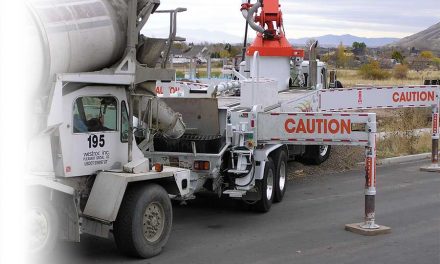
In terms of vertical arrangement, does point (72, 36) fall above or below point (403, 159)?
above

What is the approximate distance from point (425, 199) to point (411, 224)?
7.70ft

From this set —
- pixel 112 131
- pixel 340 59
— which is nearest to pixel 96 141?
pixel 112 131

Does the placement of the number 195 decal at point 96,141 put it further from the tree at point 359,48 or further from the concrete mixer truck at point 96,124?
the tree at point 359,48

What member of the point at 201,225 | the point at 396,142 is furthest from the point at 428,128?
the point at 201,225

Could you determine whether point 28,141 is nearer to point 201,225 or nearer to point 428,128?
point 201,225

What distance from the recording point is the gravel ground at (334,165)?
15.8 meters

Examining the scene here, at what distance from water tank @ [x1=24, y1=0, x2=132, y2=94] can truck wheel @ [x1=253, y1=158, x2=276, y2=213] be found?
13.1 feet

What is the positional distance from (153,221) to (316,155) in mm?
8633

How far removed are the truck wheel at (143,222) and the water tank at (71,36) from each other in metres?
1.63

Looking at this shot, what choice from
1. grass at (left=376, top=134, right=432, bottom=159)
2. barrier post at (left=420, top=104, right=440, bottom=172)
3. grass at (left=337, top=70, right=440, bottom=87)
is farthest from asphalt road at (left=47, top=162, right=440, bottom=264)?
grass at (left=337, top=70, right=440, bottom=87)

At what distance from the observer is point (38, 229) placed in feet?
22.9

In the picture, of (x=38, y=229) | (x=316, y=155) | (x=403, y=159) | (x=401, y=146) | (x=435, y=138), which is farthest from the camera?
(x=401, y=146)

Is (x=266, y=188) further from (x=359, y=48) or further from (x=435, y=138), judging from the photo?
(x=359, y=48)

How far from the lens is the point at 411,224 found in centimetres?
1044
